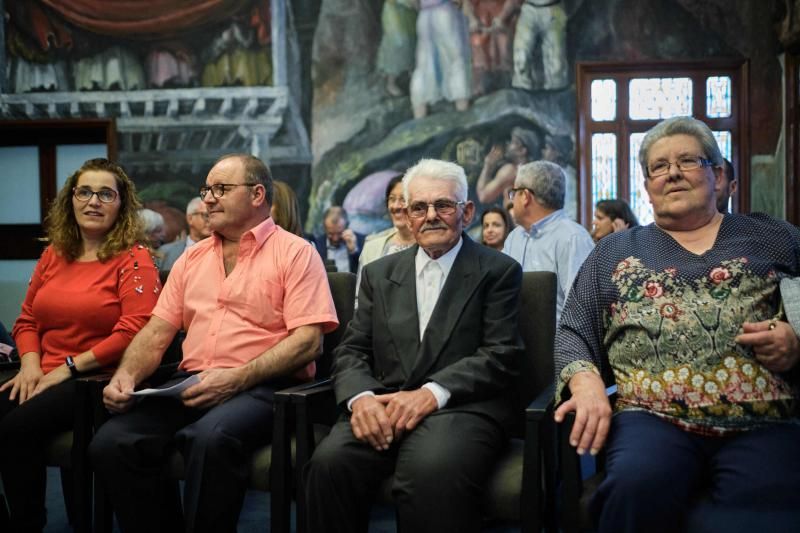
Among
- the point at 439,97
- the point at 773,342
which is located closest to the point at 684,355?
the point at 773,342

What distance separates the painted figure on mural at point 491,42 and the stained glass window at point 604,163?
3.93 feet

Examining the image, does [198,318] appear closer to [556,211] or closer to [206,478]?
[206,478]

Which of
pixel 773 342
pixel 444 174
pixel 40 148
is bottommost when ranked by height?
pixel 773 342

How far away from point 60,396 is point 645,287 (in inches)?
80.4

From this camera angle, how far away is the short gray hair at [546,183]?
435cm

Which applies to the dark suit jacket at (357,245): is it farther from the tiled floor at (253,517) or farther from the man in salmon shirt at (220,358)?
the man in salmon shirt at (220,358)

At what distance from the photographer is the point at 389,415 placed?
248 centimetres

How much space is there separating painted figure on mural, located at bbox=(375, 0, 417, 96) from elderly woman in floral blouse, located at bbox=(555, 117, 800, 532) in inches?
279

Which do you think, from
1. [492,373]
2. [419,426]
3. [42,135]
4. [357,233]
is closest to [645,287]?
[492,373]

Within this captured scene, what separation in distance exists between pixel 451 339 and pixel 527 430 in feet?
1.65

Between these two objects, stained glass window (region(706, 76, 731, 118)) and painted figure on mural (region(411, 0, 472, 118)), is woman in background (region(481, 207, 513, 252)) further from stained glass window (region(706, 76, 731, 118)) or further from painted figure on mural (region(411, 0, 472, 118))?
stained glass window (region(706, 76, 731, 118))

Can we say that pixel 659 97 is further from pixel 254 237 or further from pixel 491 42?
pixel 254 237

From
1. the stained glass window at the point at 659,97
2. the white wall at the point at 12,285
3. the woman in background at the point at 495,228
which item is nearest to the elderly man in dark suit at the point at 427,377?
the woman in background at the point at 495,228

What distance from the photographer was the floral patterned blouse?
226 centimetres
